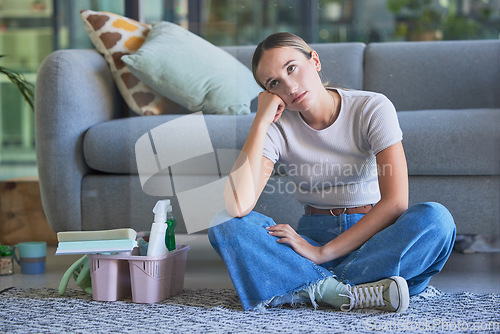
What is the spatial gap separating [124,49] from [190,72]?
26 cm

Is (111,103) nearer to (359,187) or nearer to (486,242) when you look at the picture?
(359,187)

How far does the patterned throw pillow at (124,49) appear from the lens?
6.55 feet

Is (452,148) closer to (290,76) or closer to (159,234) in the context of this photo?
(290,76)

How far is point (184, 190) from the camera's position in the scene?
1.69m

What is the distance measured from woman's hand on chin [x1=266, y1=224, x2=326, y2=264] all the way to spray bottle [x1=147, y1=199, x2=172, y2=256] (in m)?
0.25

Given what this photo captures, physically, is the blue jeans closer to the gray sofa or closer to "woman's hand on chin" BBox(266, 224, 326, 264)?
"woman's hand on chin" BBox(266, 224, 326, 264)

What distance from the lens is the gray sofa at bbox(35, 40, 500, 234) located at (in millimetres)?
1601

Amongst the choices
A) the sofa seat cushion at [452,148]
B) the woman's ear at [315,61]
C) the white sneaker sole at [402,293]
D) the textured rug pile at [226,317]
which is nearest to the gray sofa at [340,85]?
the sofa seat cushion at [452,148]

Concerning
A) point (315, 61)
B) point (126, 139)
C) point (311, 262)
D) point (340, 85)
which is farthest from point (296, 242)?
point (126, 139)

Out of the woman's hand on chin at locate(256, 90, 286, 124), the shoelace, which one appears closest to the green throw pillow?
the woman's hand on chin at locate(256, 90, 286, 124)

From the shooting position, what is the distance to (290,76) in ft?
4.16

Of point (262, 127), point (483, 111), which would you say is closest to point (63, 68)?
point (262, 127)

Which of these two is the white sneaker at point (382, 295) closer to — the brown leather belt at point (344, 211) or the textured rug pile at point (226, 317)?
the textured rug pile at point (226, 317)

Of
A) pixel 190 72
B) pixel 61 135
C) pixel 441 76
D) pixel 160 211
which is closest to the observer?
pixel 160 211
